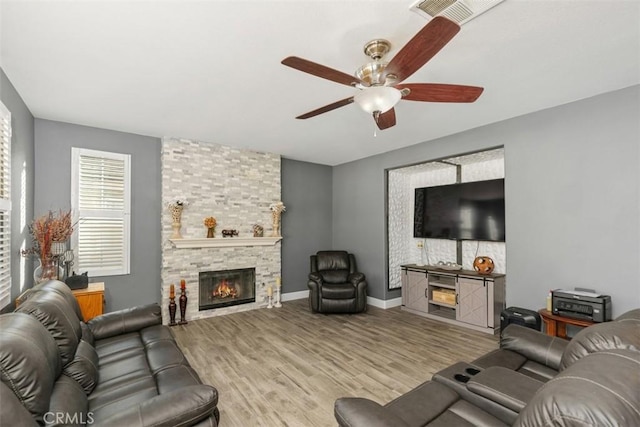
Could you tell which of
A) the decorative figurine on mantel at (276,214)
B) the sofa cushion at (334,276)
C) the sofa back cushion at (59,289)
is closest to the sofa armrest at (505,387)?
the sofa back cushion at (59,289)

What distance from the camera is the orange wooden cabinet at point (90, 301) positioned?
319 centimetres

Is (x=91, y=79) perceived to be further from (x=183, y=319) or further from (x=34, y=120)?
(x=183, y=319)

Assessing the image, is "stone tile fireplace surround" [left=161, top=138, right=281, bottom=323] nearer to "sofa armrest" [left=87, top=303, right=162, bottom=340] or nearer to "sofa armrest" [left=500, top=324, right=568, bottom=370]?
"sofa armrest" [left=87, top=303, right=162, bottom=340]

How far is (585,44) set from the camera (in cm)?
221

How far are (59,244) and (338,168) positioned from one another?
4716 mm

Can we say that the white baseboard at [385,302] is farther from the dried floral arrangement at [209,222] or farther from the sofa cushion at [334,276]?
the dried floral arrangement at [209,222]

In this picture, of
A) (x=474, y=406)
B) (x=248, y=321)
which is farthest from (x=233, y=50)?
(x=248, y=321)

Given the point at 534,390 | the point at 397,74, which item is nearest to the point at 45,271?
the point at 397,74

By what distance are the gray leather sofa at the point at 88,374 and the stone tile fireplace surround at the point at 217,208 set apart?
193cm

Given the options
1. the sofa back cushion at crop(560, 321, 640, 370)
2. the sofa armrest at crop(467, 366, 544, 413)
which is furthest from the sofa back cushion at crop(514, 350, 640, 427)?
the sofa armrest at crop(467, 366, 544, 413)

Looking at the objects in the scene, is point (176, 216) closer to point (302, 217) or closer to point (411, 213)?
point (302, 217)

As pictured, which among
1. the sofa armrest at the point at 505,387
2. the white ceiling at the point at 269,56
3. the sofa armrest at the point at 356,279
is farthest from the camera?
the sofa armrest at the point at 356,279

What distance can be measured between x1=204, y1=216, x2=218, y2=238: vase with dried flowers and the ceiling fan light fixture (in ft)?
11.5

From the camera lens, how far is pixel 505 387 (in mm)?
1559
